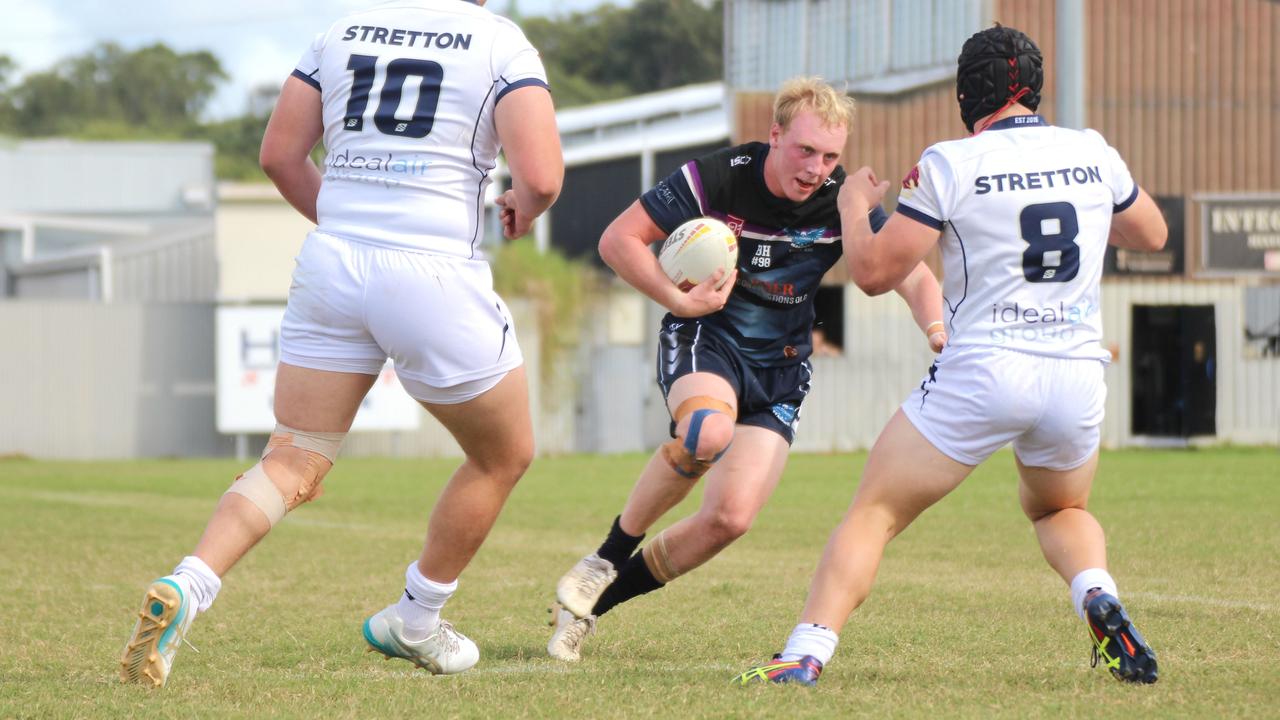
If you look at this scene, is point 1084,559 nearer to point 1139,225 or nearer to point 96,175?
point 1139,225

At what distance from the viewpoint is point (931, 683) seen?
5.22 meters

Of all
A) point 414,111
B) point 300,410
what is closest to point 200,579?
point 300,410

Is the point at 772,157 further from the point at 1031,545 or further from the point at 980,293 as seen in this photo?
the point at 1031,545

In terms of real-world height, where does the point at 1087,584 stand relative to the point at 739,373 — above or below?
below

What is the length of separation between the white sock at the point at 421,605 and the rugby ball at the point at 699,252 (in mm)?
1389

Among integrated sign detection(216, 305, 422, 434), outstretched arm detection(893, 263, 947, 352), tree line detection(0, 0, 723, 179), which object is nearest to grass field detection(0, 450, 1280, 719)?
outstretched arm detection(893, 263, 947, 352)

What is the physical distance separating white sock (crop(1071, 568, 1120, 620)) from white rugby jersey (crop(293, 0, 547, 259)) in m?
2.25

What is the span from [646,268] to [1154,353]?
24604mm

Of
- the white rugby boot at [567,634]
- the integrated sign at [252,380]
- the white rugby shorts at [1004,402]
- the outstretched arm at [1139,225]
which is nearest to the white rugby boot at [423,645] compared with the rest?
the white rugby boot at [567,634]

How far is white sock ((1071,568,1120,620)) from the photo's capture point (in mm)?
5242

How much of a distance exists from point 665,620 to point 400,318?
8.51 ft

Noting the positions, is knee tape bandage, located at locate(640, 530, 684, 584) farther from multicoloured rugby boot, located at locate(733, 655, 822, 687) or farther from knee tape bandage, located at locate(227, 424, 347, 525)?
knee tape bandage, located at locate(227, 424, 347, 525)

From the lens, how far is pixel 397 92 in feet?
16.4

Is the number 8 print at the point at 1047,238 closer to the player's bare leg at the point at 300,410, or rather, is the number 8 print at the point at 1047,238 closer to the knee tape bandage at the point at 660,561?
the knee tape bandage at the point at 660,561
